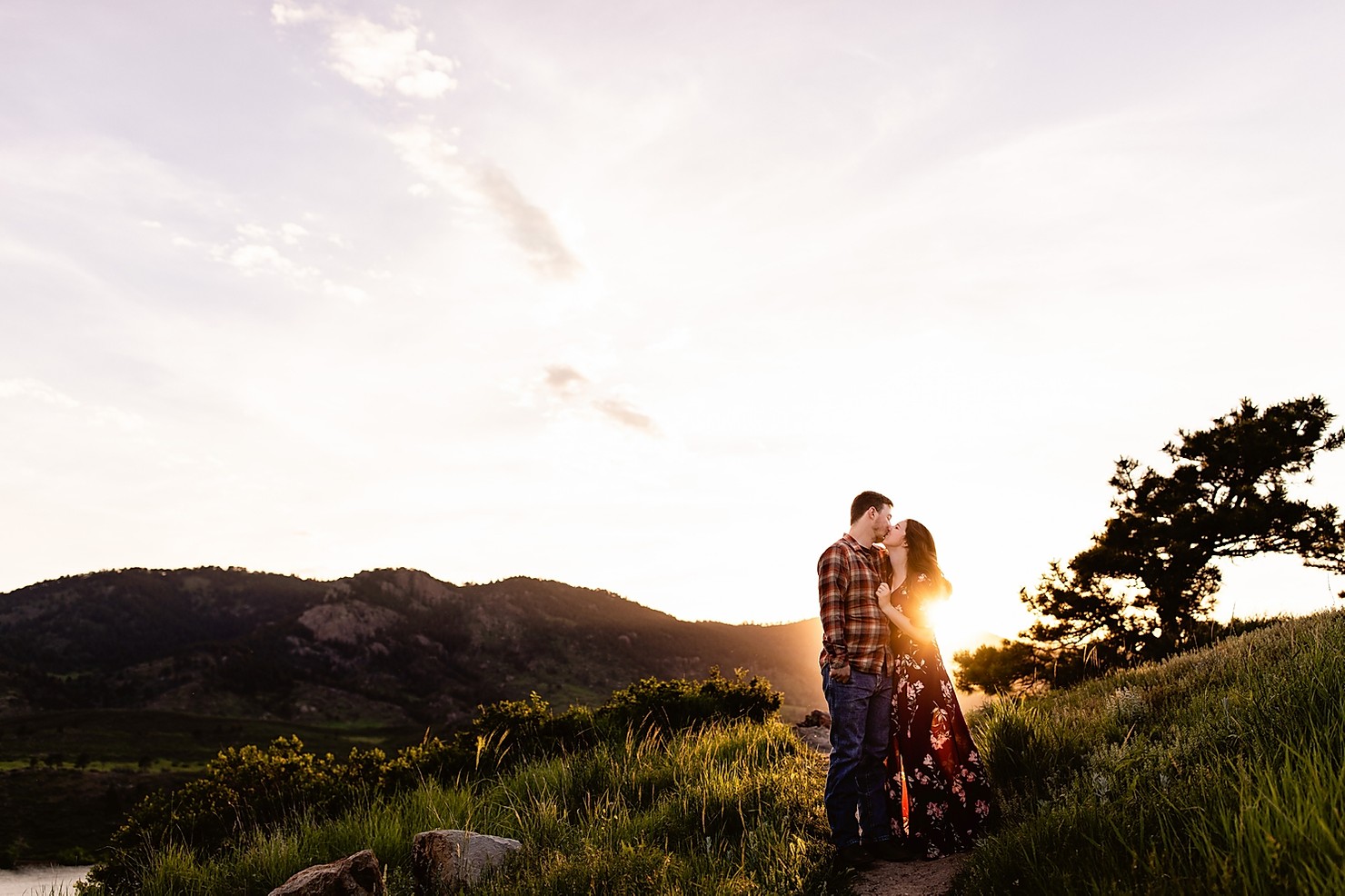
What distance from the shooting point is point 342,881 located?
6.21m

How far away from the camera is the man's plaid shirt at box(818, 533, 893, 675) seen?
240 inches

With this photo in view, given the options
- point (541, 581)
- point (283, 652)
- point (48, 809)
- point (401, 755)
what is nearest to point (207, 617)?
point (283, 652)

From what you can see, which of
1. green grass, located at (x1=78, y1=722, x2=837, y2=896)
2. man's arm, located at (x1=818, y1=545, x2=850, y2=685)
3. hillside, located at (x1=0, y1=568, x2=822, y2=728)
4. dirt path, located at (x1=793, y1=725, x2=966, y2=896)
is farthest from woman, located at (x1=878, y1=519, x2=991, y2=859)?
hillside, located at (x1=0, y1=568, x2=822, y2=728)

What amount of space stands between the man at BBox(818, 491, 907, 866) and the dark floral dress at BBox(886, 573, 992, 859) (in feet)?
0.46

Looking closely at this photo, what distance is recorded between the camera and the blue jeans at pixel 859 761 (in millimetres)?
6031

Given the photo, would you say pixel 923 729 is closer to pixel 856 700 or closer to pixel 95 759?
pixel 856 700

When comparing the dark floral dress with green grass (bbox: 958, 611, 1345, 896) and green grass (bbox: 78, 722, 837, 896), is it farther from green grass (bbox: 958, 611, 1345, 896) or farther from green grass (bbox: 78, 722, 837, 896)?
green grass (bbox: 78, 722, 837, 896)

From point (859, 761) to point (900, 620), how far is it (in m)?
1.14

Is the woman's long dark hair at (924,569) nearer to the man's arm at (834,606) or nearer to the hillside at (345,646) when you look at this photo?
the man's arm at (834,606)

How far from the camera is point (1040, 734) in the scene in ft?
22.8

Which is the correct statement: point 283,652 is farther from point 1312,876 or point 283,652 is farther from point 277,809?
point 1312,876

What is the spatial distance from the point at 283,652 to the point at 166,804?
13635 centimetres

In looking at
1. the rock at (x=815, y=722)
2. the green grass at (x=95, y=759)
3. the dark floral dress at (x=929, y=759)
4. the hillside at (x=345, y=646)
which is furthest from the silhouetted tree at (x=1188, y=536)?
the hillside at (x=345, y=646)

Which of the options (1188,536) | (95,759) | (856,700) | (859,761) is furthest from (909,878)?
(95,759)
